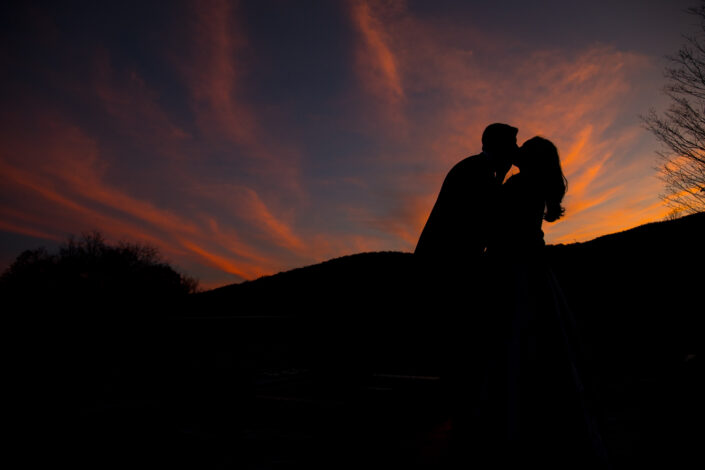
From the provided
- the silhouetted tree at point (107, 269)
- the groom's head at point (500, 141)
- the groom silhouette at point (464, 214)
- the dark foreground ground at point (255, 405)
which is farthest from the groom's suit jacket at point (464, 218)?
the silhouetted tree at point (107, 269)

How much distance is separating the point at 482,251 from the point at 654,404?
2.96 m

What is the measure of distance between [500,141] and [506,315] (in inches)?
43.4

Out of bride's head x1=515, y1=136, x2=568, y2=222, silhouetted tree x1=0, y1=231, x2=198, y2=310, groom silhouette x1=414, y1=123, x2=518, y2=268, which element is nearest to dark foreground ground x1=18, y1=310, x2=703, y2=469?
groom silhouette x1=414, y1=123, x2=518, y2=268

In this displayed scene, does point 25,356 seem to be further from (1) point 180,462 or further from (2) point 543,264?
(2) point 543,264

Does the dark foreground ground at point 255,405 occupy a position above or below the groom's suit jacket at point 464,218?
below

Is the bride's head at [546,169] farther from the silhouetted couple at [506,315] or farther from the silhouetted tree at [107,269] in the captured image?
the silhouetted tree at [107,269]

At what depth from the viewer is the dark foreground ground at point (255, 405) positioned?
2.20 metres

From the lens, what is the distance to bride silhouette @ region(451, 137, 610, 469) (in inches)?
66.7

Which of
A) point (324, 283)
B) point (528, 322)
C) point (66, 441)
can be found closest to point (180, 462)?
point (66, 441)

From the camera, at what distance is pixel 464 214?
2.05m

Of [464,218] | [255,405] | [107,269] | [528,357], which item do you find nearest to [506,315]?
[528,357]

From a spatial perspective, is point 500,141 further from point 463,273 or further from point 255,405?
point 255,405

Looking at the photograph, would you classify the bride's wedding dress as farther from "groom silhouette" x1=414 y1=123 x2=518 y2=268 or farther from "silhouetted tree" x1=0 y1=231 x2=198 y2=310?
"silhouetted tree" x1=0 y1=231 x2=198 y2=310

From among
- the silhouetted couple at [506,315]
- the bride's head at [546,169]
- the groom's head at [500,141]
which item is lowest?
the silhouetted couple at [506,315]
